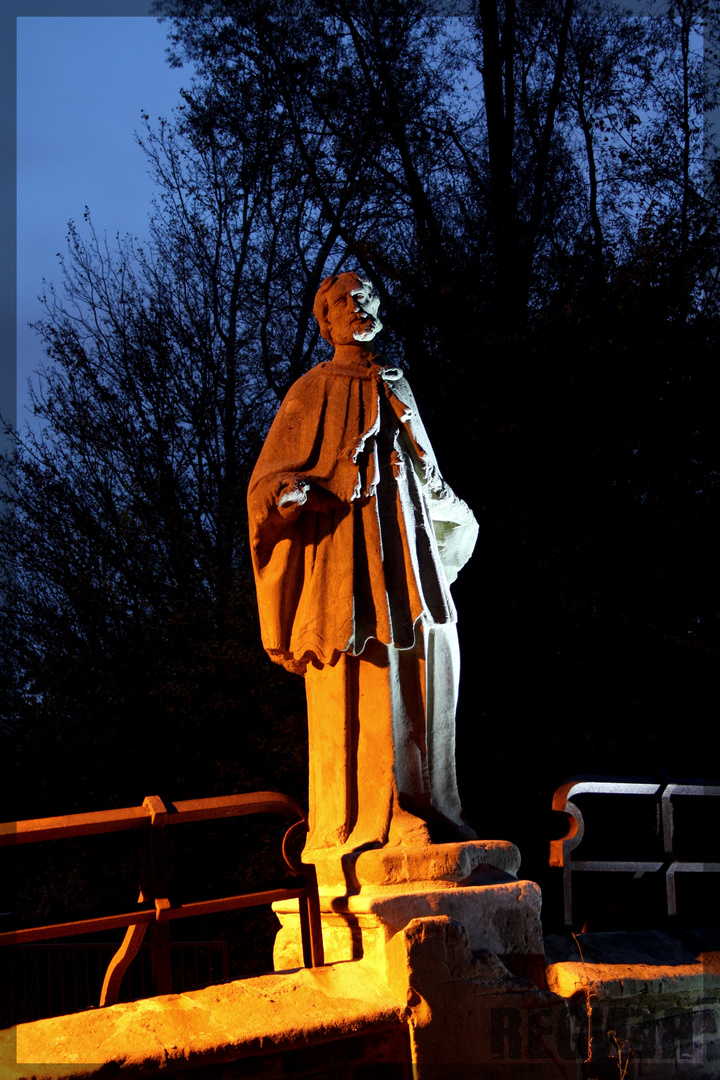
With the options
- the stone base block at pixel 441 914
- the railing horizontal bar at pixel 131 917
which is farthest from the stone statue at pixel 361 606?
the railing horizontal bar at pixel 131 917

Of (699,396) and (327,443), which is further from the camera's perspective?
(699,396)

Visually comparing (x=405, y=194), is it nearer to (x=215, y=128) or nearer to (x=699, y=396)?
(x=215, y=128)

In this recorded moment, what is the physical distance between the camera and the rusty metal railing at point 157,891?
270 cm

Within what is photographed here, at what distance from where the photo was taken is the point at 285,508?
137 inches

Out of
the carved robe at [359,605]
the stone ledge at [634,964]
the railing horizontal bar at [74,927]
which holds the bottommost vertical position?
the stone ledge at [634,964]

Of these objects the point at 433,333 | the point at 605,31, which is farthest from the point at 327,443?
the point at 605,31

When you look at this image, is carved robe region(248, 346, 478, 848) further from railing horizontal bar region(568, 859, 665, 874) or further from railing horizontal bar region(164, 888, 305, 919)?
railing horizontal bar region(568, 859, 665, 874)

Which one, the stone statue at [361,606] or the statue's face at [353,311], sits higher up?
the statue's face at [353,311]

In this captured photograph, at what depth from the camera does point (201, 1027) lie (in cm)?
263

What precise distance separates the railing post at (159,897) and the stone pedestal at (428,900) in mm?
596

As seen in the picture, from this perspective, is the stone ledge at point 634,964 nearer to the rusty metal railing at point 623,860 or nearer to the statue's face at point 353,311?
the rusty metal railing at point 623,860

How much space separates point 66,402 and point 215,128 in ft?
15.2

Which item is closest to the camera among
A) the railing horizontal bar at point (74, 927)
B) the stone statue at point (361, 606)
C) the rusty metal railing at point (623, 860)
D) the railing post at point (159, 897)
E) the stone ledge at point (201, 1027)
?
the stone ledge at point (201, 1027)

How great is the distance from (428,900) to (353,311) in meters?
2.26
